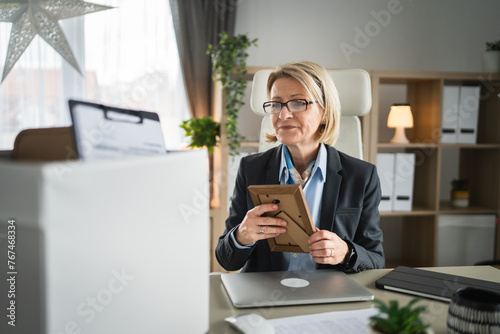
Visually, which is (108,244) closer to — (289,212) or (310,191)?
(289,212)

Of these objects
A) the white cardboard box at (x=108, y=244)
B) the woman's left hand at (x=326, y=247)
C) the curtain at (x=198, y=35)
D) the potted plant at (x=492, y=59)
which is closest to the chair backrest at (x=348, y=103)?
the woman's left hand at (x=326, y=247)

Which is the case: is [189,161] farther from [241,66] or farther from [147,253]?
[241,66]

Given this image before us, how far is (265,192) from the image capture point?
0.98 m

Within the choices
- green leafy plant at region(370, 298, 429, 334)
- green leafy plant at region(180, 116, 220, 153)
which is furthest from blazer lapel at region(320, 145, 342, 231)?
green leafy plant at region(180, 116, 220, 153)

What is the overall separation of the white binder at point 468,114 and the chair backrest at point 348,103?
1.58 meters

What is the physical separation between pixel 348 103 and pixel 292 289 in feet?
3.41

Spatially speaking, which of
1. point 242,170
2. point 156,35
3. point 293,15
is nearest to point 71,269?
point 242,170

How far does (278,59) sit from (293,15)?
35cm

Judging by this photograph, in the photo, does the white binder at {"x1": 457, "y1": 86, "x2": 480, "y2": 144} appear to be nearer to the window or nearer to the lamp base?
the lamp base

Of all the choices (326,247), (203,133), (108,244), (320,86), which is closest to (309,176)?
(320,86)

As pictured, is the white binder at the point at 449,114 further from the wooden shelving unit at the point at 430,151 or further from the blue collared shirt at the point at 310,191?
the blue collared shirt at the point at 310,191

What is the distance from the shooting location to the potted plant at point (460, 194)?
3176mm

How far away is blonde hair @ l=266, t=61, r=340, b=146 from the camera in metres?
1.46

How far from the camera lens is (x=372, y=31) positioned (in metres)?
3.37
